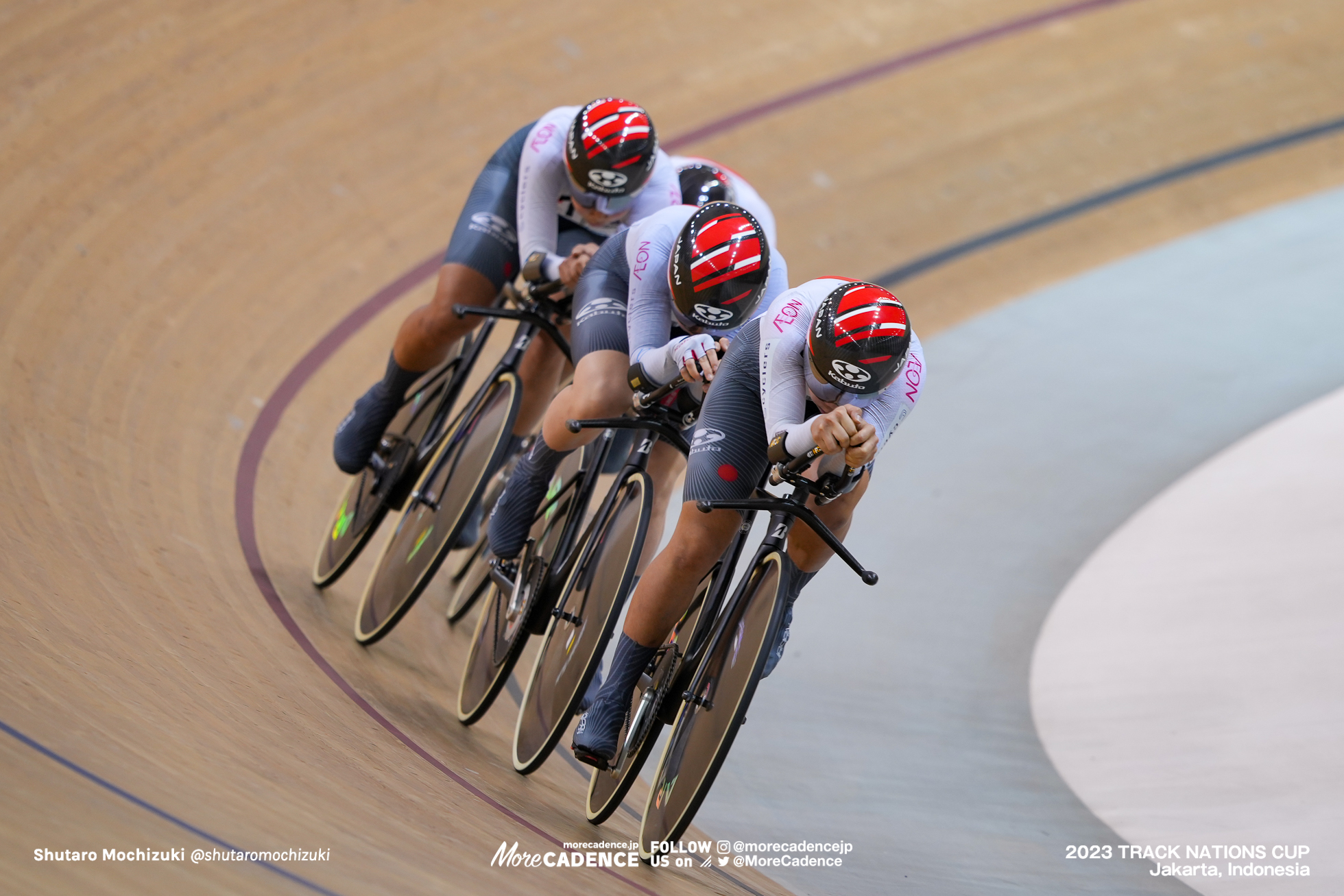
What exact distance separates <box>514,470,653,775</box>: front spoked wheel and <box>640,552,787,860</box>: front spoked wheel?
0.90ft

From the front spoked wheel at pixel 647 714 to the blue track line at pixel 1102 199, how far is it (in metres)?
3.57

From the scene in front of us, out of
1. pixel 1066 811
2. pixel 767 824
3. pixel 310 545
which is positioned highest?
pixel 310 545

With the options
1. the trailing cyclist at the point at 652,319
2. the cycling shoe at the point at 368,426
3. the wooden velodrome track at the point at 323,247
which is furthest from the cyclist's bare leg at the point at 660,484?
the cycling shoe at the point at 368,426

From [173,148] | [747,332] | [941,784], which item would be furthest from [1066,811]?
[173,148]

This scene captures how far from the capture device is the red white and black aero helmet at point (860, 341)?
283 cm

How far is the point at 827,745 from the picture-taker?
4.12 meters

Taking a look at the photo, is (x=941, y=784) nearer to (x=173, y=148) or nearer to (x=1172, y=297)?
(x=1172, y=297)

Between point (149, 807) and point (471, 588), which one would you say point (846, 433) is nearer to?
point (149, 807)

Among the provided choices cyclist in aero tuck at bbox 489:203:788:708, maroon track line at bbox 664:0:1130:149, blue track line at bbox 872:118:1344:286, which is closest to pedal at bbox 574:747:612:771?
cyclist in aero tuck at bbox 489:203:788:708

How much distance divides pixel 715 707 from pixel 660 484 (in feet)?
2.99

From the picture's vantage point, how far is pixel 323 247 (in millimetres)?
5910

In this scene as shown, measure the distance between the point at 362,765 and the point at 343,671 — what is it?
0.72 meters

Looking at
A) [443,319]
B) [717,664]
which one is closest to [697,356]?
[717,664]

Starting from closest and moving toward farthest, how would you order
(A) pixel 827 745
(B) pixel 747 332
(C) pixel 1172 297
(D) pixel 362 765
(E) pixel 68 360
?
(D) pixel 362 765, (B) pixel 747 332, (A) pixel 827 745, (E) pixel 68 360, (C) pixel 1172 297
